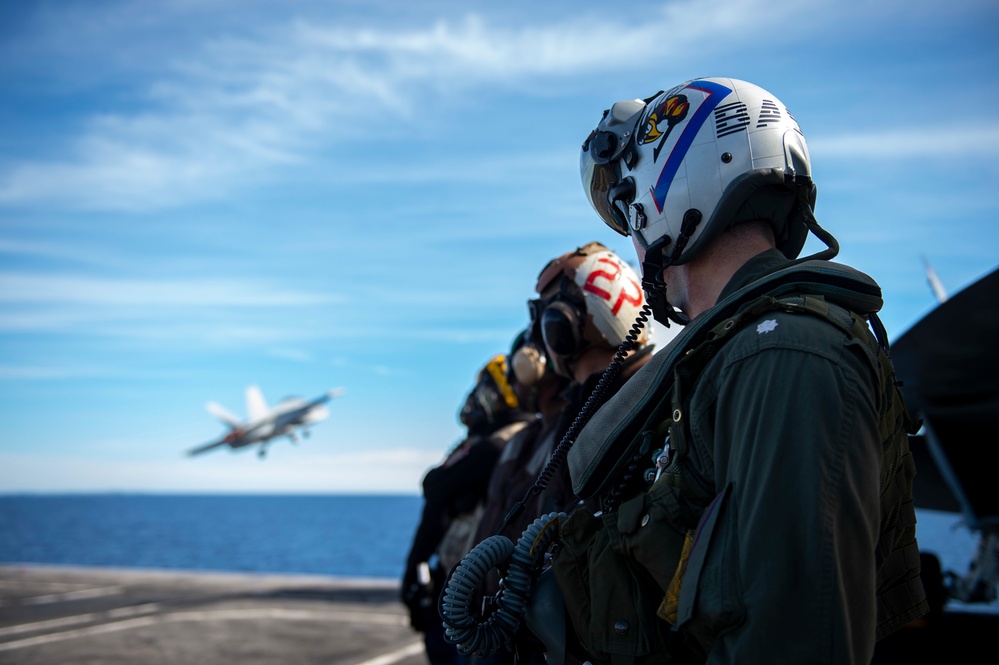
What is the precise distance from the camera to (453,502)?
6117 mm

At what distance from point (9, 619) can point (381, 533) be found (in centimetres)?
11371

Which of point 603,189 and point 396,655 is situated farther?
point 396,655

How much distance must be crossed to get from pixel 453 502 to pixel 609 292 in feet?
8.82

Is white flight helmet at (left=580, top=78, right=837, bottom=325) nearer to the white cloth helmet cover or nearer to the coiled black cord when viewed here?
the white cloth helmet cover

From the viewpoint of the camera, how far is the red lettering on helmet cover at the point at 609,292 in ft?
13.4

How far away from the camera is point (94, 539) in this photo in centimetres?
9656

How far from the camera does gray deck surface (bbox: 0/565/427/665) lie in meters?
8.64

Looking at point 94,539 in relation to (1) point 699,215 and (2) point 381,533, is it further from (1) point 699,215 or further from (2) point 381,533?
(1) point 699,215

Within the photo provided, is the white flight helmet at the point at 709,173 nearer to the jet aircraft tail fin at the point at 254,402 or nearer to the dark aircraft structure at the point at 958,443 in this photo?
the dark aircraft structure at the point at 958,443

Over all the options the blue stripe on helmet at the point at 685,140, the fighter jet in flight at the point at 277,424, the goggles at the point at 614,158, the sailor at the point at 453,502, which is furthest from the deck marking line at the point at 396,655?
the fighter jet in flight at the point at 277,424

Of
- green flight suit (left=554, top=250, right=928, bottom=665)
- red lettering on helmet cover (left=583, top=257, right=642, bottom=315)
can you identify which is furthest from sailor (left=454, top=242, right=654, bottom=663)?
green flight suit (left=554, top=250, right=928, bottom=665)

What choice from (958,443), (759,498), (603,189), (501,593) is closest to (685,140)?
(603,189)

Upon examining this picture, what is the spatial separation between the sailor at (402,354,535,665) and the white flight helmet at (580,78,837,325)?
3.60 meters

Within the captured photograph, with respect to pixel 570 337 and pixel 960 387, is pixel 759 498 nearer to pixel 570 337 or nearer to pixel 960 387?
pixel 570 337
